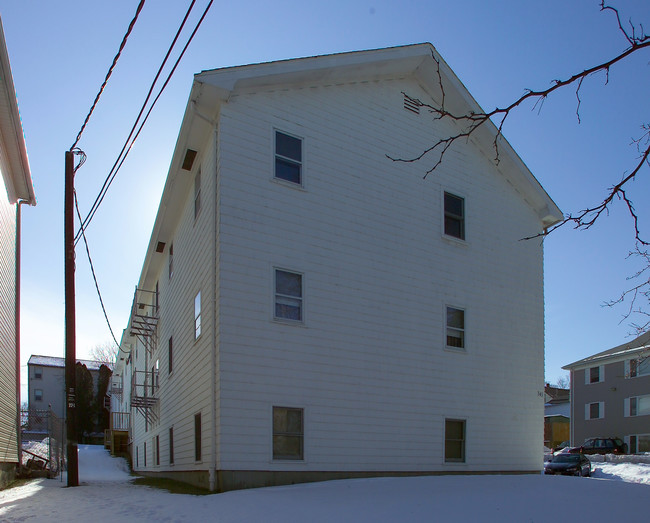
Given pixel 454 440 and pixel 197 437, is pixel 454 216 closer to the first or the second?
pixel 454 440

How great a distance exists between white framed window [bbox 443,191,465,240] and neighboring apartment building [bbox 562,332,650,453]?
1025 inches

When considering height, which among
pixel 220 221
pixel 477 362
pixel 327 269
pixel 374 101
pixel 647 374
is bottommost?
pixel 647 374

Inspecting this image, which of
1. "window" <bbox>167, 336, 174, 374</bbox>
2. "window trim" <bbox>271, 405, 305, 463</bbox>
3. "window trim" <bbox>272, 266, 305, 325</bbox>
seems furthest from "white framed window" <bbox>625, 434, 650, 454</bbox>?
"window trim" <bbox>272, 266, 305, 325</bbox>

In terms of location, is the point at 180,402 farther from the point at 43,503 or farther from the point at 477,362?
the point at 477,362

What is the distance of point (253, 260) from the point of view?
13516mm

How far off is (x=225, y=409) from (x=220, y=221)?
12.7ft

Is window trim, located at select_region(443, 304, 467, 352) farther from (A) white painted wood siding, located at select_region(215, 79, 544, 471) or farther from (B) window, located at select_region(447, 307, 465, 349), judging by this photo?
(A) white painted wood siding, located at select_region(215, 79, 544, 471)

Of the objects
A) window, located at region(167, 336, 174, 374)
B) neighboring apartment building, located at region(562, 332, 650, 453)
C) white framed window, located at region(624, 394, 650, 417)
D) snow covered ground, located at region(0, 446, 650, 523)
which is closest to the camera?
snow covered ground, located at region(0, 446, 650, 523)

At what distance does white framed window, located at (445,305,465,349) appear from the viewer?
1670cm

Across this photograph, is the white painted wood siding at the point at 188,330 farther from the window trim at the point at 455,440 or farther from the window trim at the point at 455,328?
the window trim at the point at 455,328

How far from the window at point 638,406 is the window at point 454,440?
2957cm

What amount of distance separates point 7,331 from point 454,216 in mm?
13898

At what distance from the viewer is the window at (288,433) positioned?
43.1 feet

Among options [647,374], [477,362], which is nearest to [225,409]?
[477,362]
